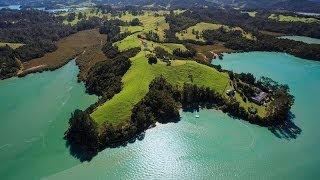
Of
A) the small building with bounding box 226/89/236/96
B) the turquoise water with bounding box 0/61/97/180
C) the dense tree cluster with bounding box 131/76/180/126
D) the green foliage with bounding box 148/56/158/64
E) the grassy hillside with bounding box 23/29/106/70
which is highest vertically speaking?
the green foliage with bounding box 148/56/158/64

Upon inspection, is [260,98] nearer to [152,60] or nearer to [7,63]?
[152,60]

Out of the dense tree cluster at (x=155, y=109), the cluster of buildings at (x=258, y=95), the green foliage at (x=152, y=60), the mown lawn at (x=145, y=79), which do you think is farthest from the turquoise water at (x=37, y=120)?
the cluster of buildings at (x=258, y=95)

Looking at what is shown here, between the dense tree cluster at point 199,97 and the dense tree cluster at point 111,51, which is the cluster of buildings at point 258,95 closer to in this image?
the dense tree cluster at point 199,97

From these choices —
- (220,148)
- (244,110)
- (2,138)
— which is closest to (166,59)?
(244,110)

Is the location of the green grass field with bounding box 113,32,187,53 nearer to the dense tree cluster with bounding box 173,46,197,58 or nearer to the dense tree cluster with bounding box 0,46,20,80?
the dense tree cluster with bounding box 173,46,197,58

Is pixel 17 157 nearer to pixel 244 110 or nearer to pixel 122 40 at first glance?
pixel 244 110

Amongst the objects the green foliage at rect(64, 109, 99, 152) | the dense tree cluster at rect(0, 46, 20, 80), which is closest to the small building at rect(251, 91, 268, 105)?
the green foliage at rect(64, 109, 99, 152)

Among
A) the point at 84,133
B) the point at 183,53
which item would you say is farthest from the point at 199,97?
the point at 183,53
